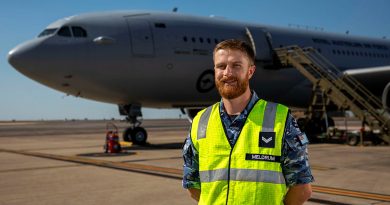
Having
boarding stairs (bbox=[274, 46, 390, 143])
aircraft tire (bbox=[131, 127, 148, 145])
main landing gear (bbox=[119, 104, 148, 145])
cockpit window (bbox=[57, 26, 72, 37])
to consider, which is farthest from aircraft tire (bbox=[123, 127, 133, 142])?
boarding stairs (bbox=[274, 46, 390, 143])

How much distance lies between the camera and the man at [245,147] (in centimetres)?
232

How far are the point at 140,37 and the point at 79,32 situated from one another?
214 cm

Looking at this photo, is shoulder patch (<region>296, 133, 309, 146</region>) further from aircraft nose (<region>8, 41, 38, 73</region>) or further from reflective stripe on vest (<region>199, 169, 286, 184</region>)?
aircraft nose (<region>8, 41, 38, 73</region>)

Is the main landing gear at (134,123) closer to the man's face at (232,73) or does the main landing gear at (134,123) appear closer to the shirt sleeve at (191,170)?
the shirt sleeve at (191,170)

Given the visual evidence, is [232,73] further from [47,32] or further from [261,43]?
[261,43]

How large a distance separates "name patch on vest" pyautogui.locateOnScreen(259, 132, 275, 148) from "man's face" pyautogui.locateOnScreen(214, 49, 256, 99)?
26 centimetres

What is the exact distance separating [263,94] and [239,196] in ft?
58.7

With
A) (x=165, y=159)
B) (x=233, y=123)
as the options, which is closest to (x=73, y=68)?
(x=165, y=159)

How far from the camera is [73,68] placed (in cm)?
1521

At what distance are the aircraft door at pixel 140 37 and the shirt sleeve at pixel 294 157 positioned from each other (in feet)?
46.3

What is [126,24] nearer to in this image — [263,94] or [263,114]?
[263,94]

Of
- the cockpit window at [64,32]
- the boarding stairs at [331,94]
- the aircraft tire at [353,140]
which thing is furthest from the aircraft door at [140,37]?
the aircraft tire at [353,140]

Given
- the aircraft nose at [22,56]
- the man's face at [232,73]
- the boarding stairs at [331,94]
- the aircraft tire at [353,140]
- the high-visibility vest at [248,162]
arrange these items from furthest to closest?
the aircraft tire at [353,140] < the boarding stairs at [331,94] < the aircraft nose at [22,56] < the man's face at [232,73] < the high-visibility vest at [248,162]

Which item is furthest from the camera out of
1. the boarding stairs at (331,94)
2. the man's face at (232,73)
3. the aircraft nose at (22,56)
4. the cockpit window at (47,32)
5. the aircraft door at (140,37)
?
the boarding stairs at (331,94)
